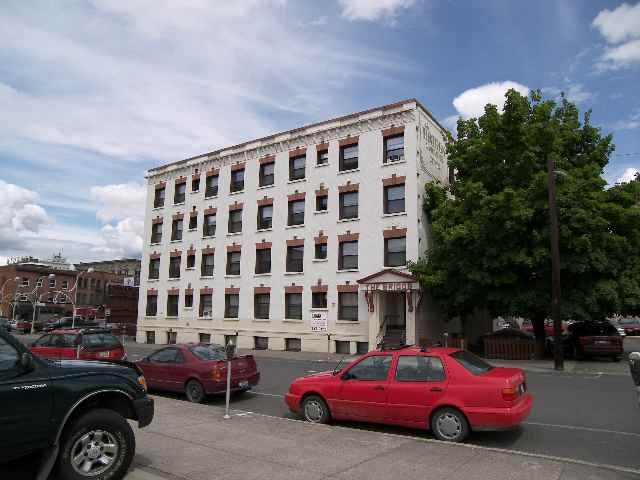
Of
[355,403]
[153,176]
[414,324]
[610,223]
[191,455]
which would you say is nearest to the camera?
[191,455]

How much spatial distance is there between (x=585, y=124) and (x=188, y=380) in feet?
72.2

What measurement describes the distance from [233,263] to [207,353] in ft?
65.6

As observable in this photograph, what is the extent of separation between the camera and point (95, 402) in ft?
19.6

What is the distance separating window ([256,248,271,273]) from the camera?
102ft

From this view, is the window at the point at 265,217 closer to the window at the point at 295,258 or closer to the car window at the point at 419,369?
the window at the point at 295,258

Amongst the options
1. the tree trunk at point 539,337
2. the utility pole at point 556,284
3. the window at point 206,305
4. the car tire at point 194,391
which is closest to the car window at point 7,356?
the car tire at point 194,391

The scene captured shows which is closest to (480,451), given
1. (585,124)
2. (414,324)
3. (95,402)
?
(95,402)

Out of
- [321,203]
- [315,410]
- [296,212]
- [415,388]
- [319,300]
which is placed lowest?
[315,410]

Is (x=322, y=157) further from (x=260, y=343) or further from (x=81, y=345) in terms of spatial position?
(x=81, y=345)

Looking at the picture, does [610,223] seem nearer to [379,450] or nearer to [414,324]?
[414,324]

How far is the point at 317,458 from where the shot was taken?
22.7 feet

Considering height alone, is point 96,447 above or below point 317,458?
above

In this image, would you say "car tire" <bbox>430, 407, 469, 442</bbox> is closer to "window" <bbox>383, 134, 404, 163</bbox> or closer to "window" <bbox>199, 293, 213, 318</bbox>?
"window" <bbox>383, 134, 404, 163</bbox>

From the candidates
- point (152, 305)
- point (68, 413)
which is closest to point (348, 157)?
point (152, 305)
